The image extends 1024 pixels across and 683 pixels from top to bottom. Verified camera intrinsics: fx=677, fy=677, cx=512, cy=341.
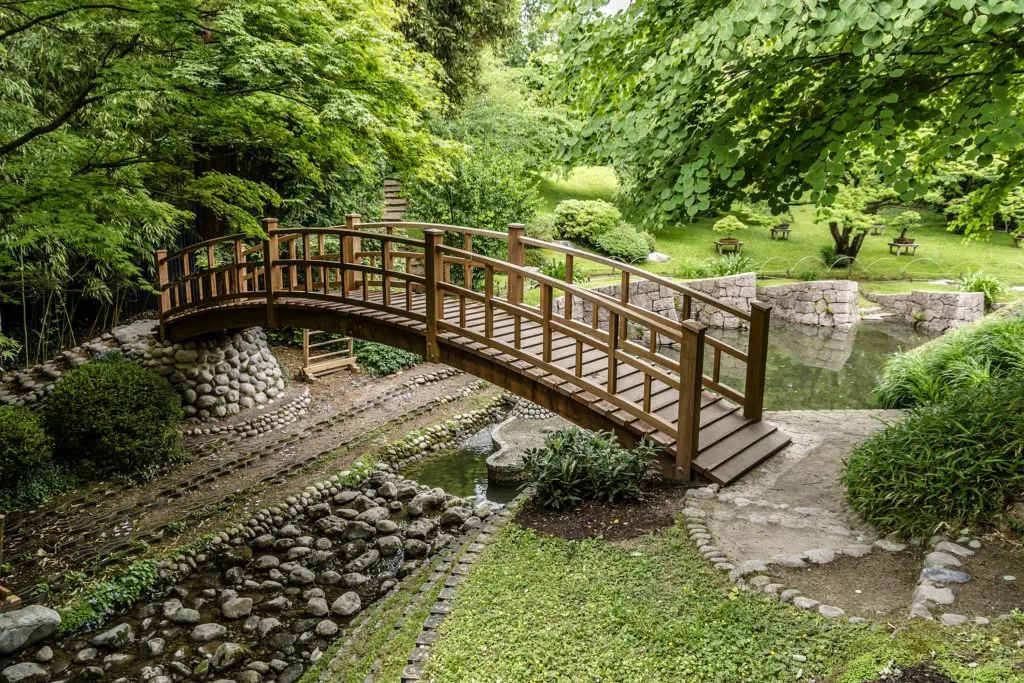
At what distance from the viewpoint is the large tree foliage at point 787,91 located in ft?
13.1

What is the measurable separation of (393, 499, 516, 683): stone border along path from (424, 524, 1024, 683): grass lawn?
0.08m

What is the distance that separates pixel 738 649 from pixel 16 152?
7576 millimetres

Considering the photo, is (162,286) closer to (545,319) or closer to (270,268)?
(270,268)

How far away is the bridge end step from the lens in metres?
6.18

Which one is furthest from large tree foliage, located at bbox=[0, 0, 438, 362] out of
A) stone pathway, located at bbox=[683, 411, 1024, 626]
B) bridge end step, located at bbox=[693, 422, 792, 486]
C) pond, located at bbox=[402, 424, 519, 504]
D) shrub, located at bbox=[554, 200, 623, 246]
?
shrub, located at bbox=[554, 200, 623, 246]

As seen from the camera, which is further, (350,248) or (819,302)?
(819,302)

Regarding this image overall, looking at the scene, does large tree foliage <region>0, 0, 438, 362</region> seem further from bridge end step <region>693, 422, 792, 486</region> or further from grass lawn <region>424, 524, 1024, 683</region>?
bridge end step <region>693, 422, 792, 486</region>

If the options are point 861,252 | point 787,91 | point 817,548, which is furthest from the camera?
point 861,252

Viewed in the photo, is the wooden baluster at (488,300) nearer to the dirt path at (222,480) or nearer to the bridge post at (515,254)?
the bridge post at (515,254)

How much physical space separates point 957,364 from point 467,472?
21.8 feet

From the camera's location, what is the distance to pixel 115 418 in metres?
8.80

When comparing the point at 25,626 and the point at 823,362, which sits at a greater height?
the point at 823,362

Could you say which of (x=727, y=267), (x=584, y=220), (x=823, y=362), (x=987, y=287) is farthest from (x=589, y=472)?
(x=584, y=220)

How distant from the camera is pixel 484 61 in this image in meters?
21.3
